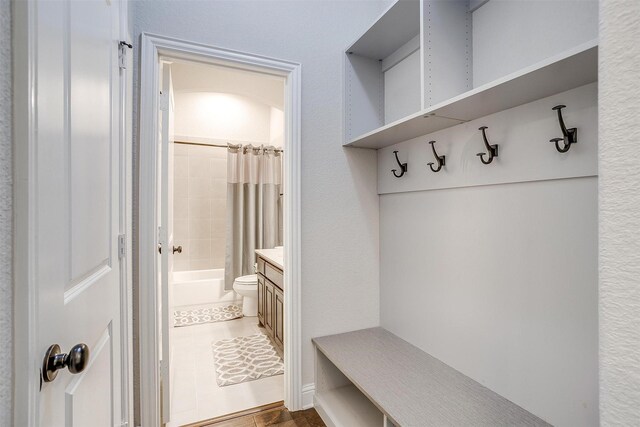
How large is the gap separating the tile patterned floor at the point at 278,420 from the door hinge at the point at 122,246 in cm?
115

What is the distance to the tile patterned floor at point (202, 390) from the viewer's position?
1.91 metres

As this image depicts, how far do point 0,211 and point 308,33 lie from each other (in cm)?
193

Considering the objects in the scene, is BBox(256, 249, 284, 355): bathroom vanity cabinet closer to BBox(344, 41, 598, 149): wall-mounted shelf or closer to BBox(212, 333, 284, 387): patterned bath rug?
BBox(212, 333, 284, 387): patterned bath rug

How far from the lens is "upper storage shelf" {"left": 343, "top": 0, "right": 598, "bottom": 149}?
1.05 meters

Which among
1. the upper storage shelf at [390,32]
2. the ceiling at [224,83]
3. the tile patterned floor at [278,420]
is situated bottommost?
the tile patterned floor at [278,420]

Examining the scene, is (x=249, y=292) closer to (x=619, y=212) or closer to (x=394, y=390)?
(x=394, y=390)

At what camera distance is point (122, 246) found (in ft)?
4.19

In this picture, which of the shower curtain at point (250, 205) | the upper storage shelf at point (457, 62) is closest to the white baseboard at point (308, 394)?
the upper storage shelf at point (457, 62)

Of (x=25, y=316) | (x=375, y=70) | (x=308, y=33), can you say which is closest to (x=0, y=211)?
(x=25, y=316)

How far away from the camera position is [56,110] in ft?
2.07

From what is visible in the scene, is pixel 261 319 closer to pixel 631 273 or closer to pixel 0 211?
pixel 0 211

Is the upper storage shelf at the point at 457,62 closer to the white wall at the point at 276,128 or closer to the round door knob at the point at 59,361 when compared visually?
the round door knob at the point at 59,361

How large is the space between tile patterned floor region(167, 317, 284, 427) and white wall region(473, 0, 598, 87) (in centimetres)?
223

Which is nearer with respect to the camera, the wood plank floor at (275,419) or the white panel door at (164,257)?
the white panel door at (164,257)
